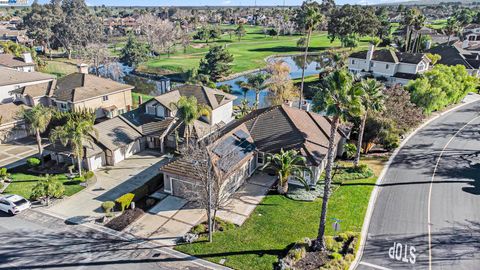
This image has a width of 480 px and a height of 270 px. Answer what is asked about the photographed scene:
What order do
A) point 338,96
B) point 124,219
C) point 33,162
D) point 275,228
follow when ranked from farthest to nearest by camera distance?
1. point 33,162
2. point 124,219
3. point 275,228
4. point 338,96

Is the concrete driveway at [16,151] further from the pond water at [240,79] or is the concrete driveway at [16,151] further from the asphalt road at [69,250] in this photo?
the pond water at [240,79]

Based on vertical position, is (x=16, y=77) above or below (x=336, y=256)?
above

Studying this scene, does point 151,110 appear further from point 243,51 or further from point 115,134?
point 243,51

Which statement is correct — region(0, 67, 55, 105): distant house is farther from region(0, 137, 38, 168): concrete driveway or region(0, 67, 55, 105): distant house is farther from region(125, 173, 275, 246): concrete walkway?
region(125, 173, 275, 246): concrete walkway

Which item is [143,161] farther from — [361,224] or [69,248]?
[361,224]

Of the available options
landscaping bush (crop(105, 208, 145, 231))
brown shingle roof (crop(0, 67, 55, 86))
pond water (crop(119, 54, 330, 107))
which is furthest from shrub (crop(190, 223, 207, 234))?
brown shingle roof (crop(0, 67, 55, 86))

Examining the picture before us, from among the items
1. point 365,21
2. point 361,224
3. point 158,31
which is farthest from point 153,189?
point 365,21

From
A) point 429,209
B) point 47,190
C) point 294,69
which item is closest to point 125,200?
point 47,190
